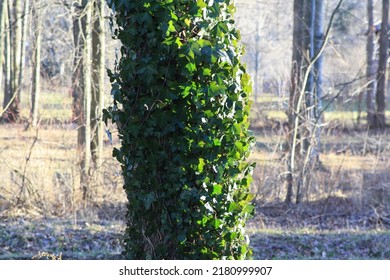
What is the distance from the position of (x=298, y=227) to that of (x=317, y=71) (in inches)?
172

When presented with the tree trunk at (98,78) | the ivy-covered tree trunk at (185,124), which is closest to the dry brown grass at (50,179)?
the tree trunk at (98,78)

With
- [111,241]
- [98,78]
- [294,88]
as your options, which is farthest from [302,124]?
[111,241]

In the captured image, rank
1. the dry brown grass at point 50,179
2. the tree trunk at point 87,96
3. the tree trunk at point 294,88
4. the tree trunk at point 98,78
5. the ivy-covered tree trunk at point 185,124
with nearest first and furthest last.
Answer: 1. the ivy-covered tree trunk at point 185,124
2. the dry brown grass at point 50,179
3. the tree trunk at point 87,96
4. the tree trunk at point 98,78
5. the tree trunk at point 294,88

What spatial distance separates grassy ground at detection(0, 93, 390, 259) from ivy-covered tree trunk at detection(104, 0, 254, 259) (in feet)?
13.1

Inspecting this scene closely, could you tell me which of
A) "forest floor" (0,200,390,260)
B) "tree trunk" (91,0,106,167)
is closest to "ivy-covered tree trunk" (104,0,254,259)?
"forest floor" (0,200,390,260)

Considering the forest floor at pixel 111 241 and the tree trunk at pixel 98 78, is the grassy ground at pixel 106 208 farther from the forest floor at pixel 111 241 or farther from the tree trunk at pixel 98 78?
the tree trunk at pixel 98 78

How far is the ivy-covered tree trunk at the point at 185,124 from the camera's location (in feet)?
13.9

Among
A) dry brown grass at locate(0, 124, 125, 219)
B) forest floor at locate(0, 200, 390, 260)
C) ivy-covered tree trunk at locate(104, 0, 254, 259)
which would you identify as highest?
ivy-covered tree trunk at locate(104, 0, 254, 259)

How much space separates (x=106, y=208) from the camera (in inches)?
465

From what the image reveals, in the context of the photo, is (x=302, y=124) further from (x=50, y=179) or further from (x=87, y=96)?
(x=50, y=179)

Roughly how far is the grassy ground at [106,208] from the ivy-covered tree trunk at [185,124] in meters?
3.98

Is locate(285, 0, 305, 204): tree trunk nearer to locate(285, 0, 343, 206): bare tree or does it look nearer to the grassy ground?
locate(285, 0, 343, 206): bare tree

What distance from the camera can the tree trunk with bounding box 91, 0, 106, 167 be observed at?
40.7ft

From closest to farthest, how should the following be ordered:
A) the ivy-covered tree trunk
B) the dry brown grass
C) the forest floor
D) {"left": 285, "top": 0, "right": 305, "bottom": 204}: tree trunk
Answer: the ivy-covered tree trunk < the forest floor < the dry brown grass < {"left": 285, "top": 0, "right": 305, "bottom": 204}: tree trunk
